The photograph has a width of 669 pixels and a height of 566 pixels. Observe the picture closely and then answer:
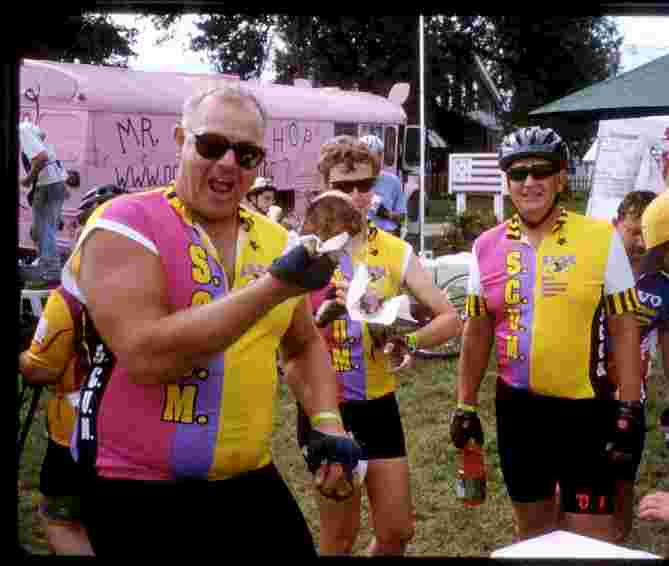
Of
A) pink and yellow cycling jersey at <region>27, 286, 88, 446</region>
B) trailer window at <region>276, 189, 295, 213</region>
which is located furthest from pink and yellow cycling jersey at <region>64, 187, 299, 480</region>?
trailer window at <region>276, 189, 295, 213</region>

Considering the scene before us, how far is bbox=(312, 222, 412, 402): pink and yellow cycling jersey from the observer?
128 inches

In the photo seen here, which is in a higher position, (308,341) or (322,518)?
(308,341)

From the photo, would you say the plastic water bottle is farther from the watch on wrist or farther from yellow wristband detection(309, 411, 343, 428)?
yellow wristband detection(309, 411, 343, 428)

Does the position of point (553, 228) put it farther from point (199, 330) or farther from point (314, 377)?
point (199, 330)

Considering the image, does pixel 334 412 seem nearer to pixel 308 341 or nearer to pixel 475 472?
pixel 308 341

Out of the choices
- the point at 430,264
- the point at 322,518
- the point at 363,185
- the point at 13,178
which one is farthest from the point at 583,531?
the point at 430,264

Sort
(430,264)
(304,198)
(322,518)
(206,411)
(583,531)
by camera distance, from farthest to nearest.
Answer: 1. (304,198)
2. (430,264)
3. (322,518)
4. (583,531)
5. (206,411)

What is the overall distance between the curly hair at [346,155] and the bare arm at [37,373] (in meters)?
1.31

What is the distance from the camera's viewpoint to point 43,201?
6211mm

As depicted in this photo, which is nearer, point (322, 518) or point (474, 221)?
point (322, 518)

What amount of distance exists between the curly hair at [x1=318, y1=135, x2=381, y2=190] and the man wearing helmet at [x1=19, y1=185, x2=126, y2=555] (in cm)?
120

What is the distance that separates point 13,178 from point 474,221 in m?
11.9

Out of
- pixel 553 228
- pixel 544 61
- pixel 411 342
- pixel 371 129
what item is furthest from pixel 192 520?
pixel 371 129

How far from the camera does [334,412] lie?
235cm
